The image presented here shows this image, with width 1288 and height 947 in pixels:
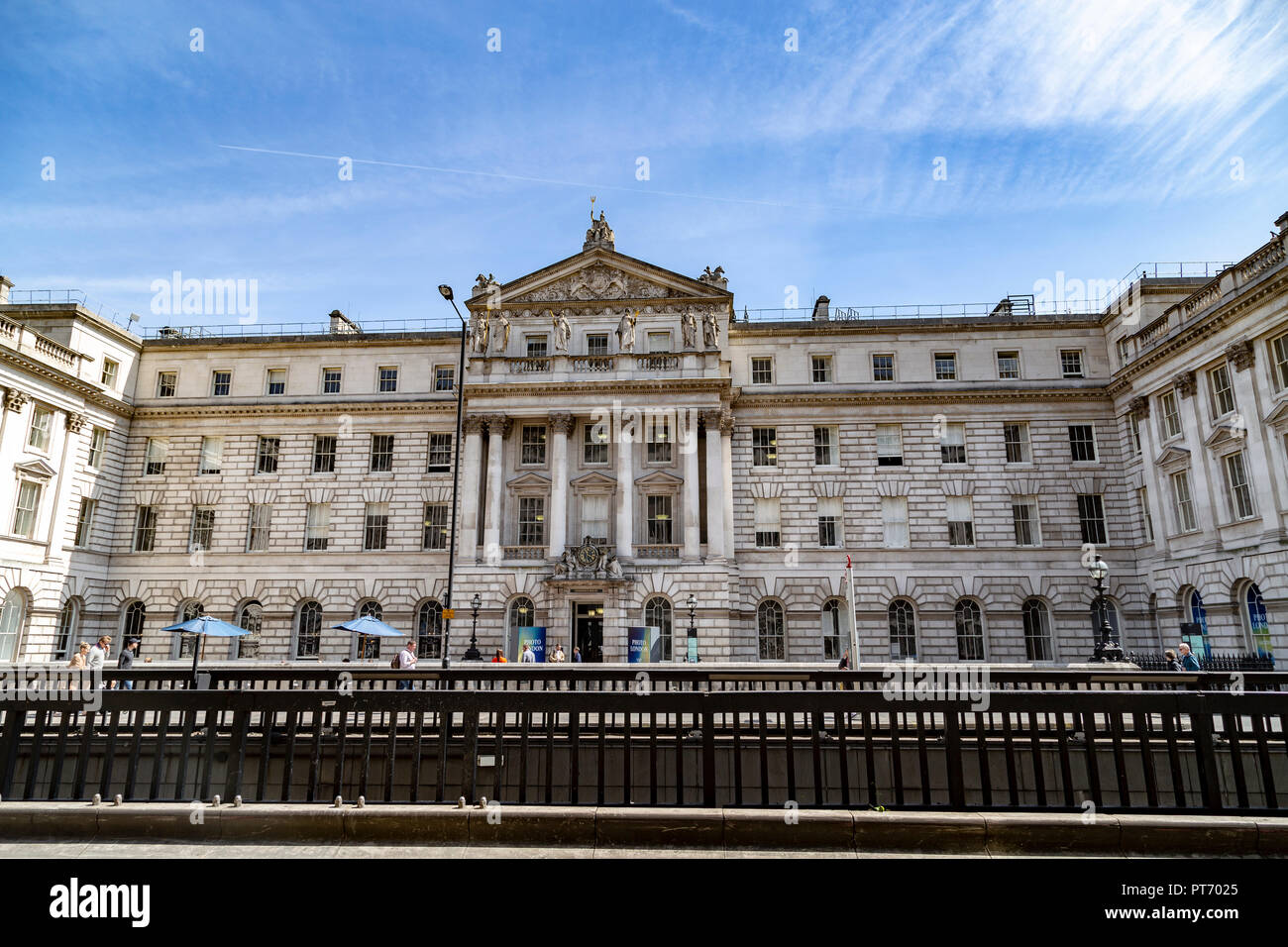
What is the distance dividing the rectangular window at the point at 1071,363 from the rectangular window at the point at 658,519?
71.3 feet

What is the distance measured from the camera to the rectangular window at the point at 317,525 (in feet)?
126

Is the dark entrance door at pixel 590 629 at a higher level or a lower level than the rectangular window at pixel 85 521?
lower

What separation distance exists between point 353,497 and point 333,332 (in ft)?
32.4

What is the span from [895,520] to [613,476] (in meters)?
14.4

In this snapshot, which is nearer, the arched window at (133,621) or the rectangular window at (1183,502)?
the rectangular window at (1183,502)

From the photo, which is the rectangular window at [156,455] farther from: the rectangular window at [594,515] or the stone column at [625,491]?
the stone column at [625,491]

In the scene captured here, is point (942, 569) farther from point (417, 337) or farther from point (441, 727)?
point (441, 727)

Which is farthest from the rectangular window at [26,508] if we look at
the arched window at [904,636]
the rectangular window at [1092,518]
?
the rectangular window at [1092,518]

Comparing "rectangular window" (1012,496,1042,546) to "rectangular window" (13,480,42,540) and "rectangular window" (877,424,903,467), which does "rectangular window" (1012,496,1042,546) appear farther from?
"rectangular window" (13,480,42,540)

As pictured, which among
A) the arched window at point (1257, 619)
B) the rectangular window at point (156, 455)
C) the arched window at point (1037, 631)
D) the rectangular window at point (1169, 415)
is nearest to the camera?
the arched window at point (1257, 619)

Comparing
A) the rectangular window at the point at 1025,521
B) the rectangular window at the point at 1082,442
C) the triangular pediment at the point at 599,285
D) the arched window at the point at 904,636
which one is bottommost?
the arched window at the point at 904,636

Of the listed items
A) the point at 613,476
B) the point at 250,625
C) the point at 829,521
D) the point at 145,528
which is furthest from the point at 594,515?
the point at 145,528

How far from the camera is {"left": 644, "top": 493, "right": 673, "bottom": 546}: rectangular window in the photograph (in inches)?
1420

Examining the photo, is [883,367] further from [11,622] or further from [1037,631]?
[11,622]
